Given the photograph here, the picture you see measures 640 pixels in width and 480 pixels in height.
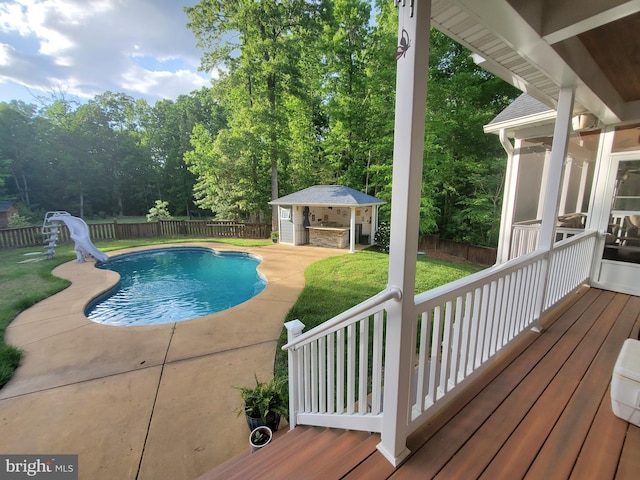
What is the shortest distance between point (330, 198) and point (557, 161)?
343 inches

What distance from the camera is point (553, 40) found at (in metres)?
1.77

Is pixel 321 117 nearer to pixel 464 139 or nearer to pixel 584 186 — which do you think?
pixel 464 139

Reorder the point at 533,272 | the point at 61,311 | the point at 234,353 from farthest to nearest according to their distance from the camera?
1. the point at 61,311
2. the point at 234,353
3. the point at 533,272

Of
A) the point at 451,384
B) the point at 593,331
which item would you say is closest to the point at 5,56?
the point at 451,384

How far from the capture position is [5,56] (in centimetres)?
1088


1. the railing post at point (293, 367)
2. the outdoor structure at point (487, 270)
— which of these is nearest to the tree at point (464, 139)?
the outdoor structure at point (487, 270)

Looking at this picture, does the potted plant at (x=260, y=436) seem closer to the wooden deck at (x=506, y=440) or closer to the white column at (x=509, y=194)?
the wooden deck at (x=506, y=440)

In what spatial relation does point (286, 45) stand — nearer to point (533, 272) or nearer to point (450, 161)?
point (450, 161)

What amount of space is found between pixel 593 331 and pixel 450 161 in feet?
32.0

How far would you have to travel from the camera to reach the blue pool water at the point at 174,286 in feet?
20.2

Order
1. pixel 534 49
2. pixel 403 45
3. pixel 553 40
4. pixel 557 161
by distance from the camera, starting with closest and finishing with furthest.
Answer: pixel 403 45 < pixel 553 40 < pixel 534 49 < pixel 557 161

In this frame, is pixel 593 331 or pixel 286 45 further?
pixel 286 45

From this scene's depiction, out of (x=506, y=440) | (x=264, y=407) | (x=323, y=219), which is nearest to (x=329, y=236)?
(x=323, y=219)

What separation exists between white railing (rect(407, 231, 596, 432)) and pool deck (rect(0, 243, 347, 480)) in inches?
73.0
